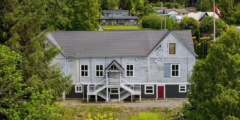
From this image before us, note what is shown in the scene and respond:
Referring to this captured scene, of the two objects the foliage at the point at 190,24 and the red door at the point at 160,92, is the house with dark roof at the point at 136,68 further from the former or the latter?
the foliage at the point at 190,24

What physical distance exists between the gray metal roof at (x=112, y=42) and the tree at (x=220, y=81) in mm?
12394

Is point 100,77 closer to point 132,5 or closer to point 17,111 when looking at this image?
point 17,111

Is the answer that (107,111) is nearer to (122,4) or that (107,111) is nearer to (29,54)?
(29,54)

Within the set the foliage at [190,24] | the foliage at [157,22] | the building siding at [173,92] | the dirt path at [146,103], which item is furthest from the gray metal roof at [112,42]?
the foliage at [157,22]

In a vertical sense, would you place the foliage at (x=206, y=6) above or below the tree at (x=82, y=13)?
above

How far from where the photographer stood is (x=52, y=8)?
4281 centimetres

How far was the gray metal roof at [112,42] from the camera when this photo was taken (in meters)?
32.2

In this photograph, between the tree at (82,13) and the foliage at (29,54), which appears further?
the tree at (82,13)

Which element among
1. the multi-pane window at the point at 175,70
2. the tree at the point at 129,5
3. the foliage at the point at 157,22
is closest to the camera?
the multi-pane window at the point at 175,70

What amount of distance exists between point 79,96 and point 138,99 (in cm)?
601

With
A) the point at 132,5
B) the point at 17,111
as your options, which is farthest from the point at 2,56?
the point at 132,5

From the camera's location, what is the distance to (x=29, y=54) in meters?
19.2

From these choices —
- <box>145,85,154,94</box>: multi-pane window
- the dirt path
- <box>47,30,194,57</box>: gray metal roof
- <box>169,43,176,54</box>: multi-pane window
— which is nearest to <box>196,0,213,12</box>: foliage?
<box>47,30,194,57</box>: gray metal roof

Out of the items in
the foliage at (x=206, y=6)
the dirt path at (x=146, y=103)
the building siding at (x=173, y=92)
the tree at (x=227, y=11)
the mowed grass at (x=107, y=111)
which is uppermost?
the foliage at (x=206, y=6)
